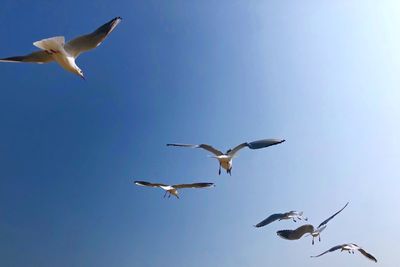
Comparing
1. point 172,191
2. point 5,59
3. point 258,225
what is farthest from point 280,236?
point 5,59

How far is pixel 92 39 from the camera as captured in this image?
7.30m

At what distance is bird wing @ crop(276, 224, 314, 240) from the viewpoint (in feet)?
35.1

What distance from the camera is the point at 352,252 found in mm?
10438

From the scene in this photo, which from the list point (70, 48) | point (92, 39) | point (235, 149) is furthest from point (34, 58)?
point (235, 149)

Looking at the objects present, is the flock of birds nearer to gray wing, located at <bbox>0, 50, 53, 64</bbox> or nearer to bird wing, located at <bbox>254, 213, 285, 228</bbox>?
gray wing, located at <bbox>0, 50, 53, 64</bbox>

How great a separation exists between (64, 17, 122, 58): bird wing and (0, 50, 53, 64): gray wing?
0.44 meters

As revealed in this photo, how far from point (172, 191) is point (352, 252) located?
4.60m

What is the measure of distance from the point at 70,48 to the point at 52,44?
456 mm

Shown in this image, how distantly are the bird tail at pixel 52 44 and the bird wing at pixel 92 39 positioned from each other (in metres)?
0.19

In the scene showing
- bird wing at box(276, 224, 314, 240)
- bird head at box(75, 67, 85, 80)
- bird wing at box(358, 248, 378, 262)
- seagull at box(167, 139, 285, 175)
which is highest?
bird head at box(75, 67, 85, 80)

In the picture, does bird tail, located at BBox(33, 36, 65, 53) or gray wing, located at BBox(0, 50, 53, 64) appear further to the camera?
gray wing, located at BBox(0, 50, 53, 64)

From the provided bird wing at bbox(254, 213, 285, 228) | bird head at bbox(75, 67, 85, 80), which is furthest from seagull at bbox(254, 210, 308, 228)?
bird head at bbox(75, 67, 85, 80)

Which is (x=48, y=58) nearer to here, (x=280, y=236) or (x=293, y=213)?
(x=280, y=236)

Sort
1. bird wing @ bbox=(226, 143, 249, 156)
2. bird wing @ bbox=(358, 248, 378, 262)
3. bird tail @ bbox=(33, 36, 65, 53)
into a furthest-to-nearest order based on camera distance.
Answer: bird wing @ bbox=(226, 143, 249, 156), bird wing @ bbox=(358, 248, 378, 262), bird tail @ bbox=(33, 36, 65, 53)
